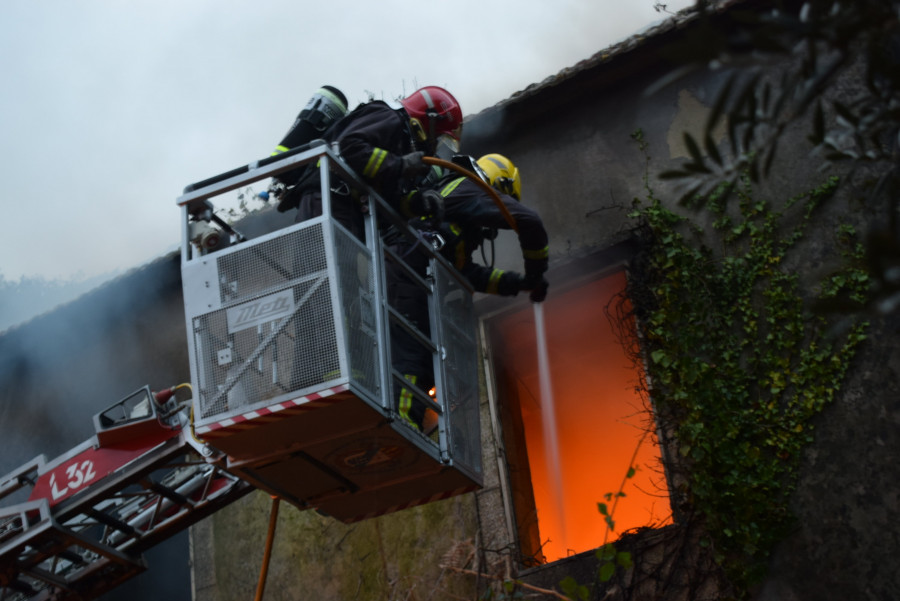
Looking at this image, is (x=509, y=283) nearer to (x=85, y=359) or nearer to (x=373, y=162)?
(x=373, y=162)

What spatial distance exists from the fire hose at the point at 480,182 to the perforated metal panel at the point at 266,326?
0.97 meters

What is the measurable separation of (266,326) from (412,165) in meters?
1.35

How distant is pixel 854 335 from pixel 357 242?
3.39m

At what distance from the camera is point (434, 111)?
7.07 meters

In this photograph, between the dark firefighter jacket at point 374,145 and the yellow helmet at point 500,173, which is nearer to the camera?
the dark firefighter jacket at point 374,145


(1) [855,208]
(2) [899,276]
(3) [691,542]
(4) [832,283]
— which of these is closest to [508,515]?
(3) [691,542]

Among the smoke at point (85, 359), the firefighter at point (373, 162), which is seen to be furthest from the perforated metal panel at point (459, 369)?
the smoke at point (85, 359)

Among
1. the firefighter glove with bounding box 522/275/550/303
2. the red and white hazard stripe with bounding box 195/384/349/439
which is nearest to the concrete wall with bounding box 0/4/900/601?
the firefighter glove with bounding box 522/275/550/303

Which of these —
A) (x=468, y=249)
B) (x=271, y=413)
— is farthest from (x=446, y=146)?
(x=271, y=413)

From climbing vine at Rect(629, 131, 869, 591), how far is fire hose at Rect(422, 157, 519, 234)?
135cm

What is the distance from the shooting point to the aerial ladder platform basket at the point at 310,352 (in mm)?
5113

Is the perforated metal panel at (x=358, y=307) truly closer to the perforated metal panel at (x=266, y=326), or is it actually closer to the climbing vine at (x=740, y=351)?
the perforated metal panel at (x=266, y=326)

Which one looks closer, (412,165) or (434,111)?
(412,165)

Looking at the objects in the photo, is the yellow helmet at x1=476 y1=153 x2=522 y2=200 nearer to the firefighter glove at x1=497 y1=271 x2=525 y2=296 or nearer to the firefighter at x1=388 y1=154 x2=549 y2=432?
the firefighter at x1=388 y1=154 x2=549 y2=432
